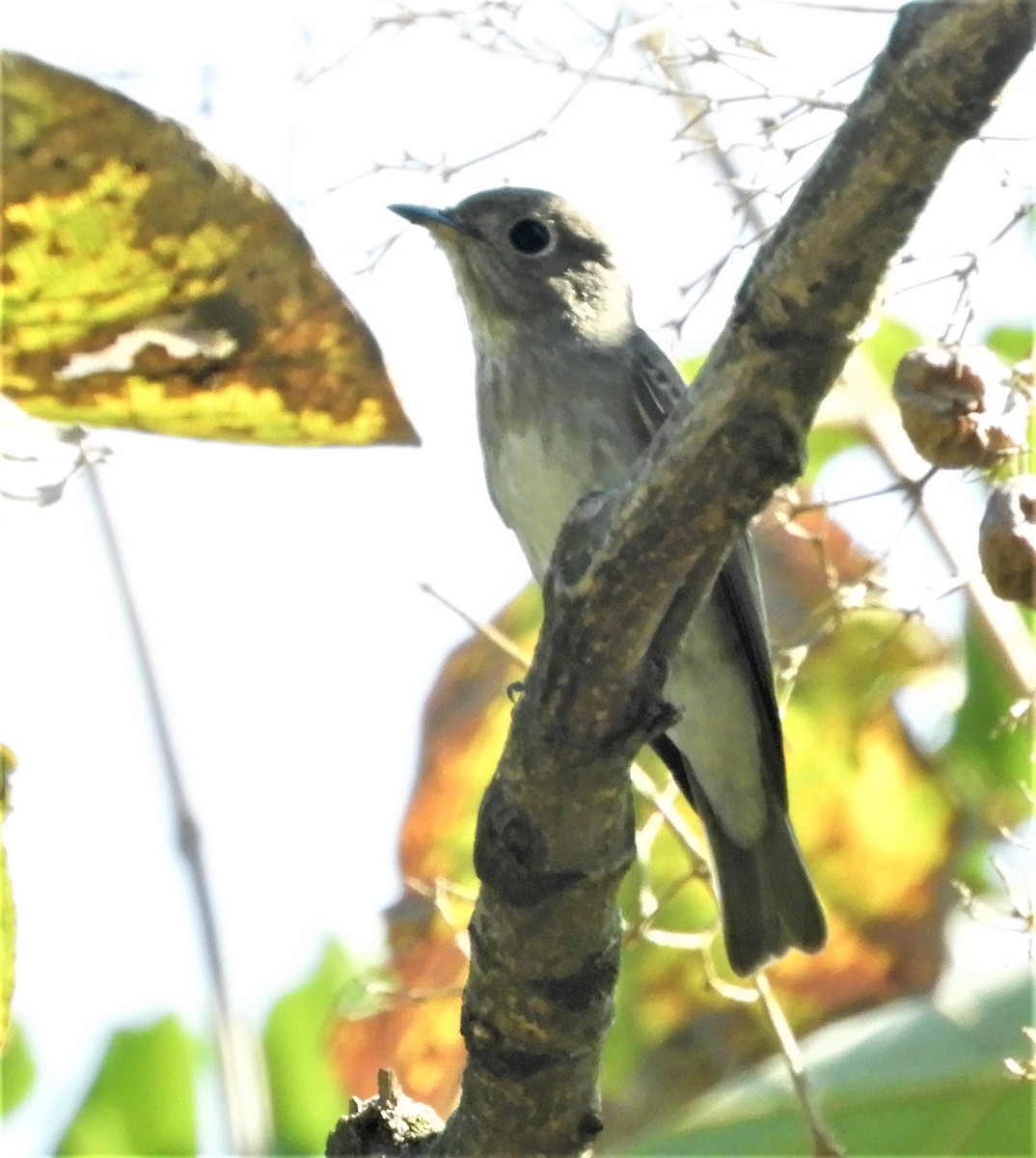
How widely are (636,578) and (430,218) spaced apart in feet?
6.67

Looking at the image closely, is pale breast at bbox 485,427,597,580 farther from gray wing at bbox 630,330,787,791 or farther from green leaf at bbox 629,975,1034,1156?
green leaf at bbox 629,975,1034,1156

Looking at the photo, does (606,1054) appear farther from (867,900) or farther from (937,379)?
(937,379)

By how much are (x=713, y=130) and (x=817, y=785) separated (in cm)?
170

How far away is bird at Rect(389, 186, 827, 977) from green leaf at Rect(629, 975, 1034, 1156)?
0.26 m

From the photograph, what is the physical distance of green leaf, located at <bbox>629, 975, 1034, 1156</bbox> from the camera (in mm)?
3160

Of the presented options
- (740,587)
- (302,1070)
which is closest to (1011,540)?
(740,587)

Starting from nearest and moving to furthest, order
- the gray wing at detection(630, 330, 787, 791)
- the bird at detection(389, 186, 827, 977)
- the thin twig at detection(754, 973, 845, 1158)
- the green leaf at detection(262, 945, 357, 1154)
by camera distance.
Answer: the thin twig at detection(754, 973, 845, 1158) → the gray wing at detection(630, 330, 787, 791) → the bird at detection(389, 186, 827, 977) → the green leaf at detection(262, 945, 357, 1154)

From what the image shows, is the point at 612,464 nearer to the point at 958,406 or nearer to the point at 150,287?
the point at 958,406

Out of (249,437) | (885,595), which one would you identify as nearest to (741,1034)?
(885,595)

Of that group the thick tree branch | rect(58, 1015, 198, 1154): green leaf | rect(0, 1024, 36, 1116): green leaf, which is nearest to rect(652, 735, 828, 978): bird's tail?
the thick tree branch

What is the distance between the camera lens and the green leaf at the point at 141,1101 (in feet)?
12.8

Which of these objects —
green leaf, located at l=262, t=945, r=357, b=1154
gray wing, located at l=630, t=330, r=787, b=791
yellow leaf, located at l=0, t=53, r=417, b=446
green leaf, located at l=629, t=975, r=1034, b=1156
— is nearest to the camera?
yellow leaf, located at l=0, t=53, r=417, b=446

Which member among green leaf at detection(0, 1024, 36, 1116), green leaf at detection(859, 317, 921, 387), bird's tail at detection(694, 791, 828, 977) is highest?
green leaf at detection(859, 317, 921, 387)

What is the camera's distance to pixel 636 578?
2037 mm
